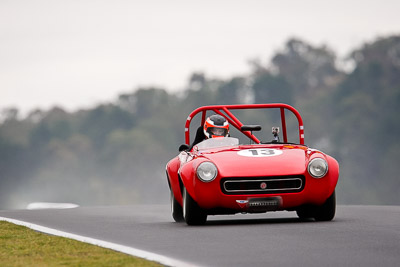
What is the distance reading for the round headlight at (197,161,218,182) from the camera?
12656 millimetres

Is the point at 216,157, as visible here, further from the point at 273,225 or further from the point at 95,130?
the point at 95,130

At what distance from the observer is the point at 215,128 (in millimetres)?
14750

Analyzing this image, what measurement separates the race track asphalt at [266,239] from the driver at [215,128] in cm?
129

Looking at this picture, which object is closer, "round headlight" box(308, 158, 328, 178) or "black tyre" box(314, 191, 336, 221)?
"round headlight" box(308, 158, 328, 178)

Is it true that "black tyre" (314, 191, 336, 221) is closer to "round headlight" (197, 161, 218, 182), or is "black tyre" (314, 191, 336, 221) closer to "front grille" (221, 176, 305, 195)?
"front grille" (221, 176, 305, 195)

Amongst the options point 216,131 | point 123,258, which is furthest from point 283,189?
point 123,258

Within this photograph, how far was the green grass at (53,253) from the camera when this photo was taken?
8.83 m

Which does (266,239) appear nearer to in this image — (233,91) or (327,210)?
(327,210)

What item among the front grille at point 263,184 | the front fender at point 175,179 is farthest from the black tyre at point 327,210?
the front fender at point 175,179

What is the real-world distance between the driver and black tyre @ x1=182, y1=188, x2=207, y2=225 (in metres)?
1.80

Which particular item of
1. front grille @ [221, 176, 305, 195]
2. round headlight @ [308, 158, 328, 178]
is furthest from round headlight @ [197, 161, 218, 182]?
round headlight @ [308, 158, 328, 178]

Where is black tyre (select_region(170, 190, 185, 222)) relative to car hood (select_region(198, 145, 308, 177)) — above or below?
below

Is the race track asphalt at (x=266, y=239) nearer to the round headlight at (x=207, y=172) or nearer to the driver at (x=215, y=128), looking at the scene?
the round headlight at (x=207, y=172)

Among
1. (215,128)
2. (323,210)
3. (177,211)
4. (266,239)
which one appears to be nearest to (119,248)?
(266,239)
